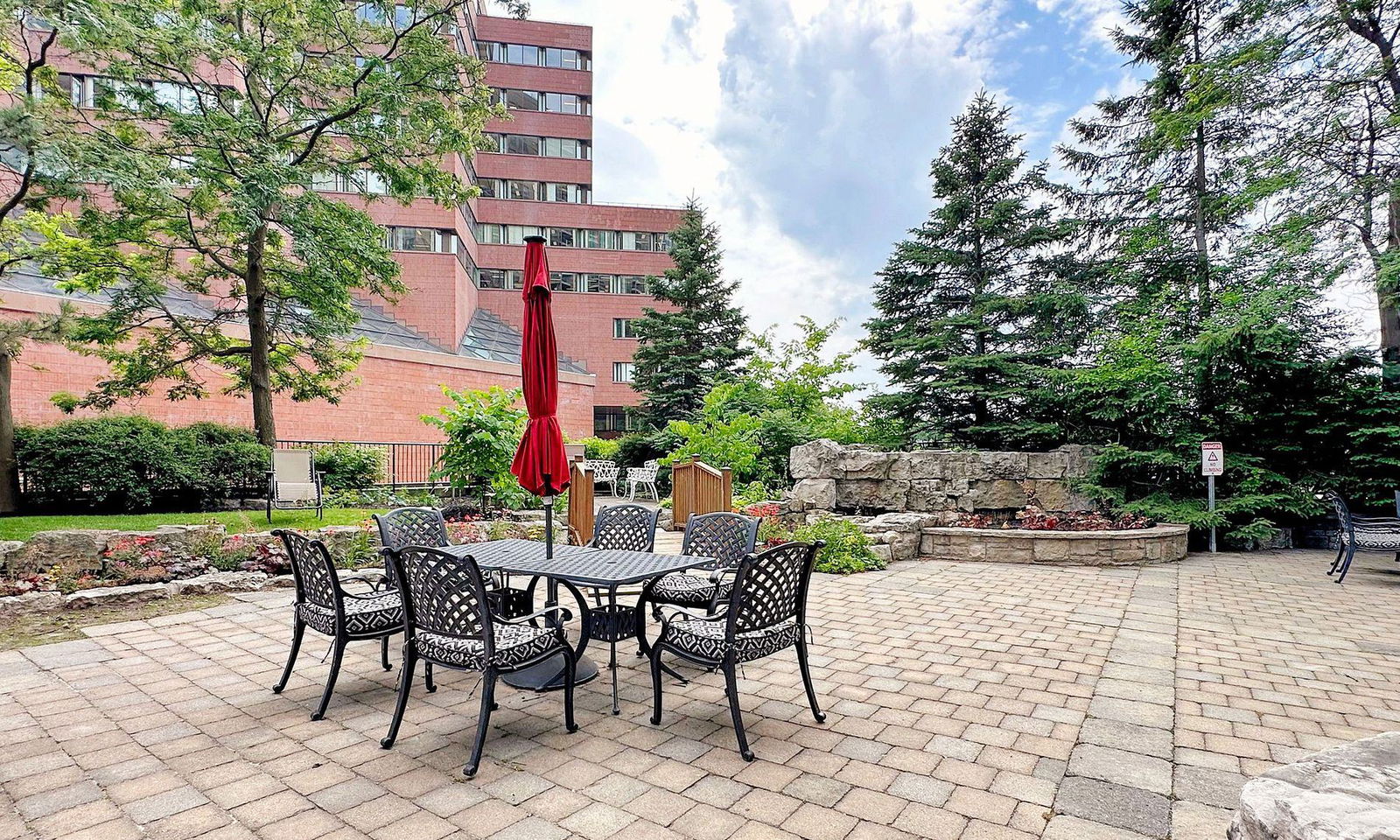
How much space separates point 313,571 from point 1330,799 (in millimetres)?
3946

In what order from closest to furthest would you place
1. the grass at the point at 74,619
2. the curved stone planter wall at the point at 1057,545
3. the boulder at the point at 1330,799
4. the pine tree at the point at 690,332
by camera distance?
the boulder at the point at 1330,799 → the grass at the point at 74,619 → the curved stone planter wall at the point at 1057,545 → the pine tree at the point at 690,332

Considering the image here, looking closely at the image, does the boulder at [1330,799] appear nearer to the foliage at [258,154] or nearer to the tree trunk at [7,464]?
the foliage at [258,154]

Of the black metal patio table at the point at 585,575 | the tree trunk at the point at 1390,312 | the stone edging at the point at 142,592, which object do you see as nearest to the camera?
the black metal patio table at the point at 585,575

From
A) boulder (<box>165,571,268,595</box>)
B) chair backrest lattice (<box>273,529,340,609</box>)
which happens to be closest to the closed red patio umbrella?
chair backrest lattice (<box>273,529,340,609</box>)

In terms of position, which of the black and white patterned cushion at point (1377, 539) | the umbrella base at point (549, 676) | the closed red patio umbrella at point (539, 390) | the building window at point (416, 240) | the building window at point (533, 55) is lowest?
the umbrella base at point (549, 676)

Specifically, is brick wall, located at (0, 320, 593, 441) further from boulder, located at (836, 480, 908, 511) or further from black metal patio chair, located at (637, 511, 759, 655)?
black metal patio chair, located at (637, 511, 759, 655)

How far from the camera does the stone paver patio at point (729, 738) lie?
7.92ft

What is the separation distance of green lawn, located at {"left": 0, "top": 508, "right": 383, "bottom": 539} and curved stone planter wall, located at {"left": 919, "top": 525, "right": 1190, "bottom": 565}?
6979mm

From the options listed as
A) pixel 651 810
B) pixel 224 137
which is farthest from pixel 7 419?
pixel 651 810

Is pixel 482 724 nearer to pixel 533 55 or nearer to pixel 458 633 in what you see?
pixel 458 633

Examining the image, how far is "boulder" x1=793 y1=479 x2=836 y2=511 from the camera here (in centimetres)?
1024

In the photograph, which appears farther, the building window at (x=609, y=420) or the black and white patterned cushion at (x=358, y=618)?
the building window at (x=609, y=420)

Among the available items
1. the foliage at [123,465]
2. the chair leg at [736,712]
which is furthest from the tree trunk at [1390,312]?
the foliage at [123,465]

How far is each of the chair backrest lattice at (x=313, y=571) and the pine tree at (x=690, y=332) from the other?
16237 mm
